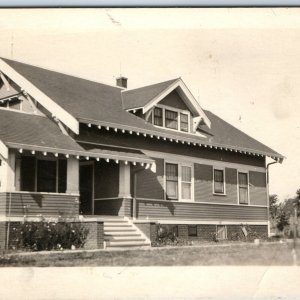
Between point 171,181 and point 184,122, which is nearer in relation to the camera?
point 171,181

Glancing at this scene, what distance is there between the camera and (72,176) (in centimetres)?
1825

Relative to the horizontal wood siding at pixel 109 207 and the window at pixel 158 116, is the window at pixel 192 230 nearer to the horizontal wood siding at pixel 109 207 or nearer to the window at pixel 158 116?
the horizontal wood siding at pixel 109 207

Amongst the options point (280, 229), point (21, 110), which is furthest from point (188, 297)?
point (280, 229)

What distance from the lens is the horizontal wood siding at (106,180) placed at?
20328 millimetres

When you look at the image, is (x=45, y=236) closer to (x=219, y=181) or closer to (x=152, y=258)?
(x=152, y=258)

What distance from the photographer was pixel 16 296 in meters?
11.9

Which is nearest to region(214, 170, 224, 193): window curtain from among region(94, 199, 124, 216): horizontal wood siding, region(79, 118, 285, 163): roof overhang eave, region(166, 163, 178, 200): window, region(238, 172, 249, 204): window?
region(79, 118, 285, 163): roof overhang eave

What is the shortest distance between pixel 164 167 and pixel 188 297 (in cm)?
1045

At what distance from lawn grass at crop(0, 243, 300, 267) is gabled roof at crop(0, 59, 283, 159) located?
17.7 ft

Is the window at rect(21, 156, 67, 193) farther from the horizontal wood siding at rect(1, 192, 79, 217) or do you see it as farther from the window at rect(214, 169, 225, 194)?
the window at rect(214, 169, 225, 194)

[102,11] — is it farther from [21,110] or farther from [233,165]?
[233,165]

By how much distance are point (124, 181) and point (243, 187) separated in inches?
331

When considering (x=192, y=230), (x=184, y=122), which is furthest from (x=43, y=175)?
(x=184, y=122)

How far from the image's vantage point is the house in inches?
699
